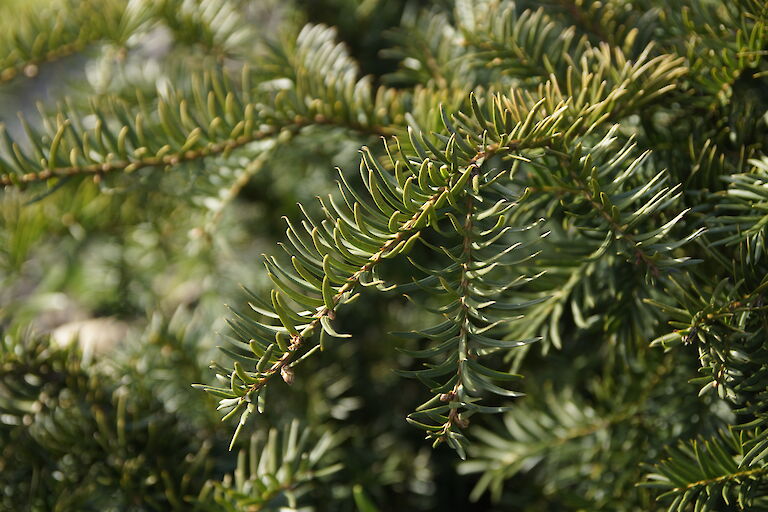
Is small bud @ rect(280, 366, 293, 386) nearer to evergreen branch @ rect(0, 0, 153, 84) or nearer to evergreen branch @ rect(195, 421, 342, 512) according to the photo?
evergreen branch @ rect(195, 421, 342, 512)

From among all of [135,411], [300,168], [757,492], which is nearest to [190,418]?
[135,411]

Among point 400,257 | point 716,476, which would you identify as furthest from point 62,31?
point 716,476

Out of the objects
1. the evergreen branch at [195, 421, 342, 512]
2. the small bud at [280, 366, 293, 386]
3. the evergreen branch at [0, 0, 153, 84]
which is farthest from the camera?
the evergreen branch at [0, 0, 153, 84]

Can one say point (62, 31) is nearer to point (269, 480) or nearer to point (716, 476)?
point (269, 480)

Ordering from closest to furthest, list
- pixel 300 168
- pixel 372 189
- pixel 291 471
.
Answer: pixel 372 189 < pixel 291 471 < pixel 300 168

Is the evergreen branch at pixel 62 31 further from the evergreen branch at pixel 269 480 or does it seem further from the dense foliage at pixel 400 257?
the evergreen branch at pixel 269 480

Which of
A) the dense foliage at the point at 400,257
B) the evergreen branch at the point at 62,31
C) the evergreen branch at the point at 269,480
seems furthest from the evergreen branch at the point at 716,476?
the evergreen branch at the point at 62,31

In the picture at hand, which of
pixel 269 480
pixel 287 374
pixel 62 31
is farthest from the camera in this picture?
pixel 62 31

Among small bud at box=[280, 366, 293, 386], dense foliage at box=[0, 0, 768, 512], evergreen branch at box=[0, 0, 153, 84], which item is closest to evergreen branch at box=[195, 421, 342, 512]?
dense foliage at box=[0, 0, 768, 512]

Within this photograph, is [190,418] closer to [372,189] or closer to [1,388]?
[1,388]
